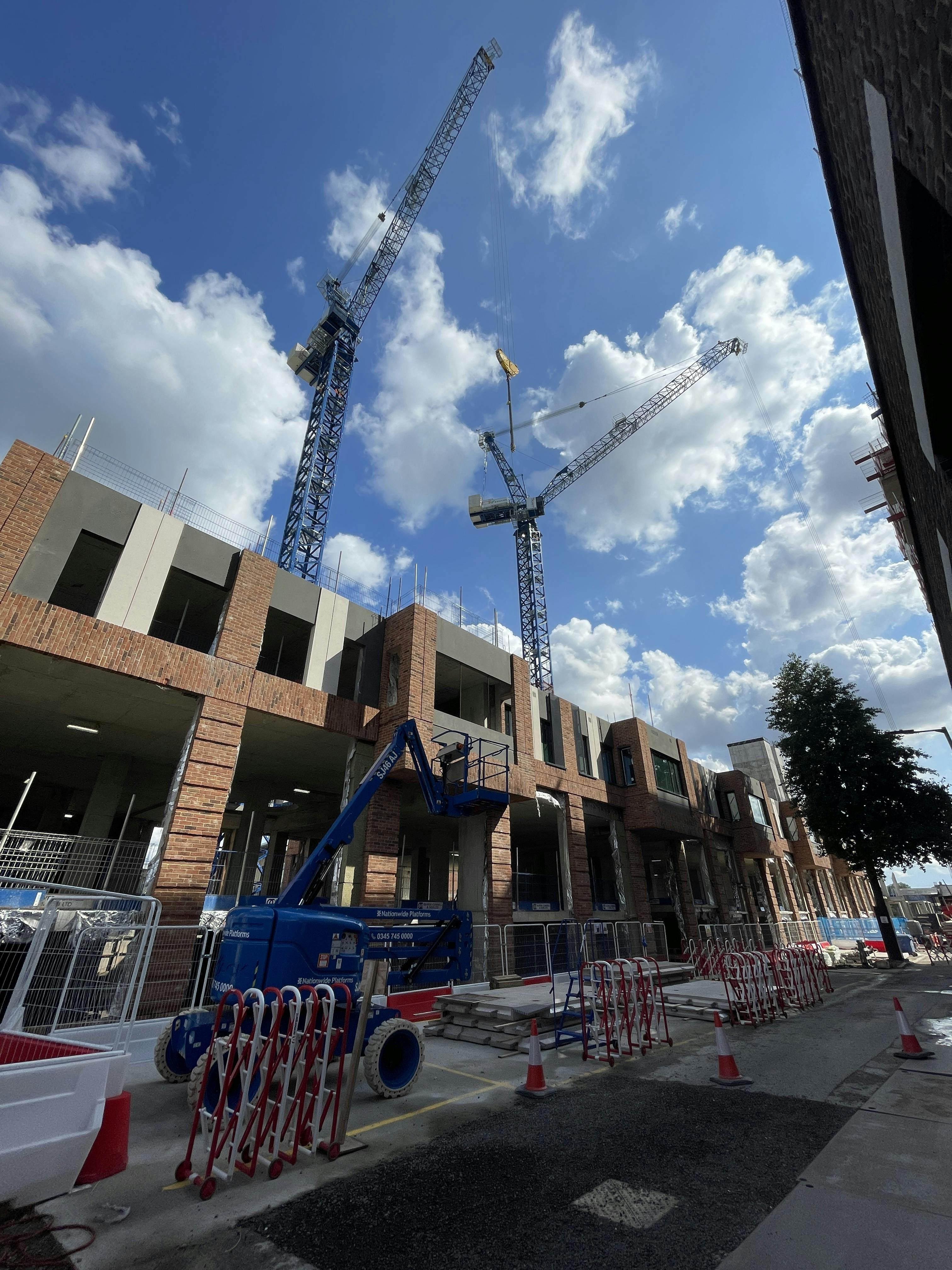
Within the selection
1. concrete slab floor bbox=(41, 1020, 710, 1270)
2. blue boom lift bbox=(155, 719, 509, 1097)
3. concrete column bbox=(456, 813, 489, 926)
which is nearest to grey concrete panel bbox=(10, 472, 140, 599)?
blue boom lift bbox=(155, 719, 509, 1097)

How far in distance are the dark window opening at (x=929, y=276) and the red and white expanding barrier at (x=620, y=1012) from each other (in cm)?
840

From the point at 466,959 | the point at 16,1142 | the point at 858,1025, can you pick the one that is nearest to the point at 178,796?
the point at 466,959

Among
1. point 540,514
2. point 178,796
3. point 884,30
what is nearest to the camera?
point 884,30

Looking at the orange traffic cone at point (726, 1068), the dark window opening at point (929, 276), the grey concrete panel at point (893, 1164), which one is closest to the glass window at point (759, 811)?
the orange traffic cone at point (726, 1068)

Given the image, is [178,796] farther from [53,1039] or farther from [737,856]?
[737,856]

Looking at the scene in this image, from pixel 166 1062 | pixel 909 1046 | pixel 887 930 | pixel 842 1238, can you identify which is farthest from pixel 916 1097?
pixel 887 930

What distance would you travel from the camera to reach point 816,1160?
4598 millimetres

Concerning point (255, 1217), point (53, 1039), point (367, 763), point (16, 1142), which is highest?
point (367, 763)

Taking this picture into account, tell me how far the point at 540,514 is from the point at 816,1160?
6171cm

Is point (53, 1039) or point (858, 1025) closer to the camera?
point (53, 1039)

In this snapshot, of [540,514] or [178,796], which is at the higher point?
[540,514]

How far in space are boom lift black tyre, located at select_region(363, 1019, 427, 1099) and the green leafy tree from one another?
2663 centimetres

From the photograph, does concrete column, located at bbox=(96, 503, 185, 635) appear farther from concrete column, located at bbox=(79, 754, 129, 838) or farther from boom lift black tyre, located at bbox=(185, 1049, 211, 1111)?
boom lift black tyre, located at bbox=(185, 1049, 211, 1111)

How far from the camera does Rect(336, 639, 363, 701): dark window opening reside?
18.1m
